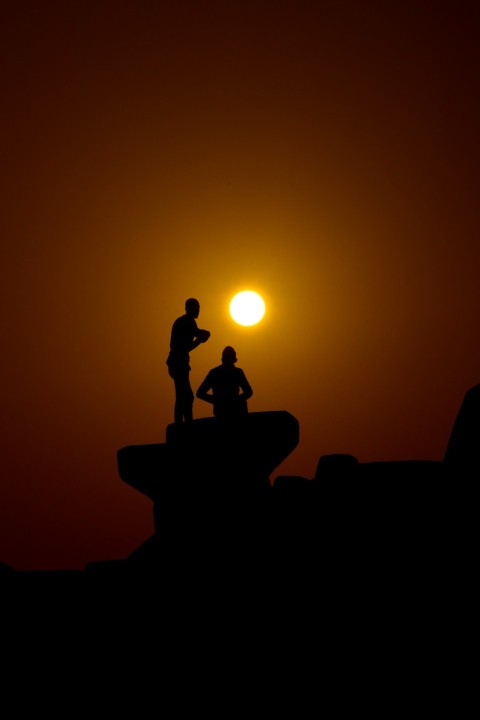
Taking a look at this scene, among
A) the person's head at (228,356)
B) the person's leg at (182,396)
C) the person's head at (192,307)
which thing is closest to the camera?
the person's head at (192,307)

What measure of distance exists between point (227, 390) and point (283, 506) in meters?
2.66

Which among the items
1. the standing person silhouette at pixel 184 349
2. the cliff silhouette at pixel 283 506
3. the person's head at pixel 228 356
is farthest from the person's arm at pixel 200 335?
the cliff silhouette at pixel 283 506

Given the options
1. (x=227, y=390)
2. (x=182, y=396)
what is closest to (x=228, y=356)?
(x=227, y=390)

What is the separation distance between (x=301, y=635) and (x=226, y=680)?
109cm

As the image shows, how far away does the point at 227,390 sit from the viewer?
11.5m

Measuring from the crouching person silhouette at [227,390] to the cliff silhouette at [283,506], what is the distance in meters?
0.33

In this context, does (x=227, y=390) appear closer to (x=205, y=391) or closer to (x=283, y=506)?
(x=205, y=391)

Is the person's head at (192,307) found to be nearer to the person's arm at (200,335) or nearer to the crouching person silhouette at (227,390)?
the person's arm at (200,335)

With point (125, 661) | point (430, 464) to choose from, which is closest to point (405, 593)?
point (430, 464)

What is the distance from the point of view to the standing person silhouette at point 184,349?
11188mm

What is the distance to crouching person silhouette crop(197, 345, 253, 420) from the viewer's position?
11.4 metres

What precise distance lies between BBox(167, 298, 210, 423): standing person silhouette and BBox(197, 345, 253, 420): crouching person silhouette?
1.16ft

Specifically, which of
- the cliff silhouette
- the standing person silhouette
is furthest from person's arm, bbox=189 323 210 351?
the cliff silhouette

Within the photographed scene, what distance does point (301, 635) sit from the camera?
750cm
